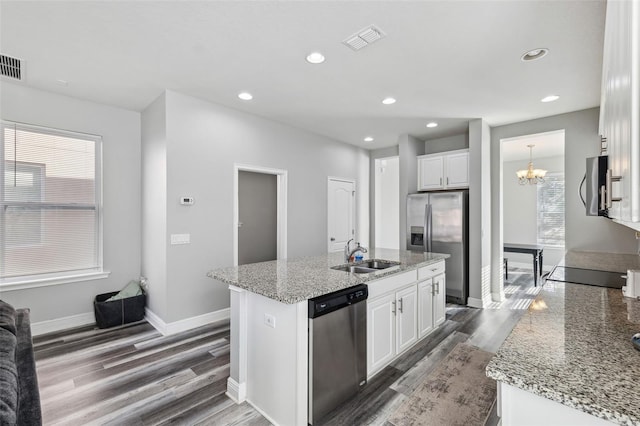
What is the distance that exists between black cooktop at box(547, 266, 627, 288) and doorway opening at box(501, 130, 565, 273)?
477 cm

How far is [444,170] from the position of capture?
519 centimetres

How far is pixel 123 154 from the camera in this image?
4059 millimetres

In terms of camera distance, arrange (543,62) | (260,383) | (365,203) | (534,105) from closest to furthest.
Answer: (260,383) → (543,62) → (534,105) → (365,203)

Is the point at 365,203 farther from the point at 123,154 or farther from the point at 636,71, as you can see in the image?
the point at 636,71

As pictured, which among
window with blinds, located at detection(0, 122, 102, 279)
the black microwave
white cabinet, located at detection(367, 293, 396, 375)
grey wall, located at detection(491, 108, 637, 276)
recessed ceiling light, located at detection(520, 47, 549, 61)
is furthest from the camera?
grey wall, located at detection(491, 108, 637, 276)

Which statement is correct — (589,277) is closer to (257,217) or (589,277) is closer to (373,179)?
(257,217)

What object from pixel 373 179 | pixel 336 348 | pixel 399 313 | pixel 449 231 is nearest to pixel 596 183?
pixel 336 348

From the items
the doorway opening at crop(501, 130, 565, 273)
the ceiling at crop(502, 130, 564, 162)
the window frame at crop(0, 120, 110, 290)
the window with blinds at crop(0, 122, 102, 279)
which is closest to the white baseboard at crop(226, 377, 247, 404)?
the window frame at crop(0, 120, 110, 290)

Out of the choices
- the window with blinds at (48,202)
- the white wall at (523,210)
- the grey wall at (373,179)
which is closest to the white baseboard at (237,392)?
the window with blinds at (48,202)

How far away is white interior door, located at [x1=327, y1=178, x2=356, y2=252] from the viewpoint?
5602 mm

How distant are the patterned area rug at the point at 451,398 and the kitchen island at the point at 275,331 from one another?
2.40ft

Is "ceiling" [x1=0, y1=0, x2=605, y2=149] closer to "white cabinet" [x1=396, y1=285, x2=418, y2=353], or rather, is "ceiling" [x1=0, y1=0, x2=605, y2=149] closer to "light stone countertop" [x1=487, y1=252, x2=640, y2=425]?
"light stone countertop" [x1=487, y1=252, x2=640, y2=425]

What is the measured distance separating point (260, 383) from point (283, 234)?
2.77m

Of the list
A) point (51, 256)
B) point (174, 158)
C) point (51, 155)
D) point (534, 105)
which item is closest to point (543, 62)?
point (534, 105)
